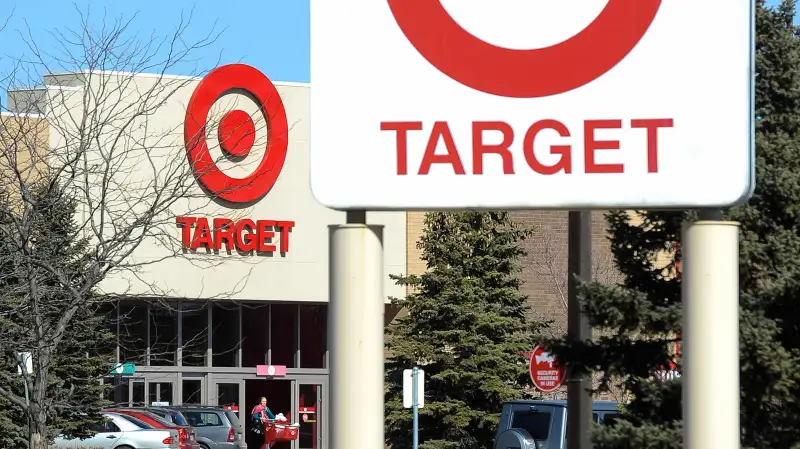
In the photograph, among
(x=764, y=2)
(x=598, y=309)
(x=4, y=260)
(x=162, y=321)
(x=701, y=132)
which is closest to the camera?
(x=701, y=132)

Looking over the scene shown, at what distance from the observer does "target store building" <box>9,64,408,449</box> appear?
38156 millimetres

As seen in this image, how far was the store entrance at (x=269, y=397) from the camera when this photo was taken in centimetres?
4075

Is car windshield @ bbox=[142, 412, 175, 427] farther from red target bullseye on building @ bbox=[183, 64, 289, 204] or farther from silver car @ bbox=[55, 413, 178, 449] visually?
red target bullseye on building @ bbox=[183, 64, 289, 204]

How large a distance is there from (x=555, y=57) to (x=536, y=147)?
0.25 meters

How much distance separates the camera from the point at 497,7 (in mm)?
3504

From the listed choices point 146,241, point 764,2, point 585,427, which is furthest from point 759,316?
point 146,241

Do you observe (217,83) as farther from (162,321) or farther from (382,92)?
(382,92)

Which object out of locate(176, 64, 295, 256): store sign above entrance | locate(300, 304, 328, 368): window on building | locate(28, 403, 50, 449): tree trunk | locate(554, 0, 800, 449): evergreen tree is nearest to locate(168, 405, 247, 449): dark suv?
locate(176, 64, 295, 256): store sign above entrance

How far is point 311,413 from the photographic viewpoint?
42.0 m

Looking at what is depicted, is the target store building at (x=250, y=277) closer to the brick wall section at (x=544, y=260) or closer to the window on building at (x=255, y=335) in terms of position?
the window on building at (x=255, y=335)

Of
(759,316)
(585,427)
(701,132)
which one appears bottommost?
(585,427)

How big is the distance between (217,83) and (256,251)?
17.4ft

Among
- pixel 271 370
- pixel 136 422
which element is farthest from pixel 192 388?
pixel 136 422

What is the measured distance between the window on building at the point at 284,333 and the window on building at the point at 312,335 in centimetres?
28
